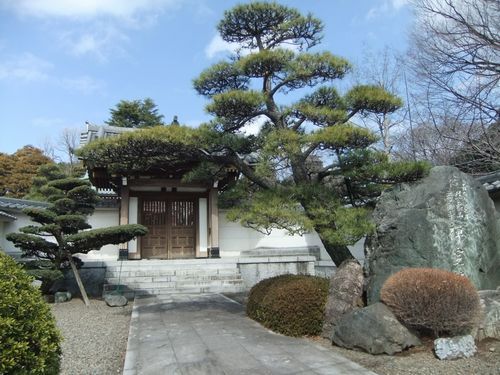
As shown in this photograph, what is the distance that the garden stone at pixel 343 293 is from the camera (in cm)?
697

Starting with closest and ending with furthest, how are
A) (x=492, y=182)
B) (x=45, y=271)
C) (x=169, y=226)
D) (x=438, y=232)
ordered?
1. (x=438, y=232)
2. (x=45, y=271)
3. (x=492, y=182)
4. (x=169, y=226)

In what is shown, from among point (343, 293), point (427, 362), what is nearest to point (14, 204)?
point (343, 293)

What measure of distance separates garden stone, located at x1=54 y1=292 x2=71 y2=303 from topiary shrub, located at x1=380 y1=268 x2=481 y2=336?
28.4 ft

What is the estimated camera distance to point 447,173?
7.80 meters

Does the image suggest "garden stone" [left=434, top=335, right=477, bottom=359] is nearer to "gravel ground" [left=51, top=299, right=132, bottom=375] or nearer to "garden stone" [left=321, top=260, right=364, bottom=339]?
"garden stone" [left=321, top=260, right=364, bottom=339]

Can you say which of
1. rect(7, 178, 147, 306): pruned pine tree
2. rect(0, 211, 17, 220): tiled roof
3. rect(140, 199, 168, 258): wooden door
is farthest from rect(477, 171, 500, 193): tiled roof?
rect(0, 211, 17, 220): tiled roof

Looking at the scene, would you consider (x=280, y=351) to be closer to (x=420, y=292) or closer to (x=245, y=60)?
(x=420, y=292)

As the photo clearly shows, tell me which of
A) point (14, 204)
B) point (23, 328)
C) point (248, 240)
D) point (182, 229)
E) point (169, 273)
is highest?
point (14, 204)

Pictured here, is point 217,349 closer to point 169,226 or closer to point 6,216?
point 169,226

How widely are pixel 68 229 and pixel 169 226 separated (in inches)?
232

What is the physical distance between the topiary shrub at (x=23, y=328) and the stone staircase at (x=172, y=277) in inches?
360

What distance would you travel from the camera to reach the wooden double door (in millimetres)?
16594

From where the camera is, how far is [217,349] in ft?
19.6

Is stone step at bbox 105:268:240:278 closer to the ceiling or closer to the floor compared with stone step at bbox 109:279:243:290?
closer to the ceiling
